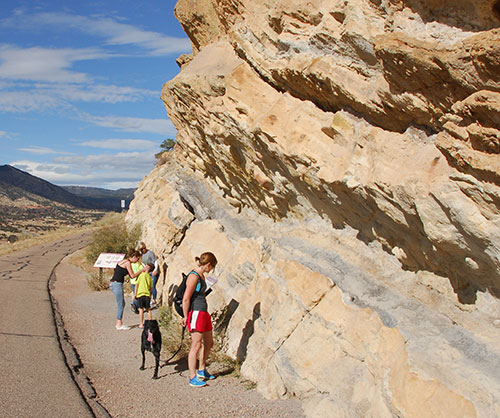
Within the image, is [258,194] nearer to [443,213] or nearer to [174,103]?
[174,103]

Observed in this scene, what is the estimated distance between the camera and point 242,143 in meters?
8.98

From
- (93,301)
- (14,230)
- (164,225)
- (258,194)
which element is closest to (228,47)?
(258,194)

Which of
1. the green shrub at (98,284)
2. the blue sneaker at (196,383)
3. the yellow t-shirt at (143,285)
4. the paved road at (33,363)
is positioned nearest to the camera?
the paved road at (33,363)

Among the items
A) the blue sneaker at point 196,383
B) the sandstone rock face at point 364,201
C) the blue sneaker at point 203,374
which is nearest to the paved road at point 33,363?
the blue sneaker at point 196,383

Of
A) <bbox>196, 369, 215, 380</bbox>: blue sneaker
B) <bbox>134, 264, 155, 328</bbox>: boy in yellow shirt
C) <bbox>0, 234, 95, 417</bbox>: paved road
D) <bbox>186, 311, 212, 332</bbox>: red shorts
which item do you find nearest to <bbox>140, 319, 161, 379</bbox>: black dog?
<bbox>196, 369, 215, 380</bbox>: blue sneaker

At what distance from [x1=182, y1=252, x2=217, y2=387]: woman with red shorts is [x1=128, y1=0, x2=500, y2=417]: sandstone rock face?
75cm

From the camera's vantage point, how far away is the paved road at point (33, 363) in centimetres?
594

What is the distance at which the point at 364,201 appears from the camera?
20.6 ft

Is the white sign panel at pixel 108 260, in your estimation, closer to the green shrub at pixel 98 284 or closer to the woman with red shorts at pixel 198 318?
the green shrub at pixel 98 284

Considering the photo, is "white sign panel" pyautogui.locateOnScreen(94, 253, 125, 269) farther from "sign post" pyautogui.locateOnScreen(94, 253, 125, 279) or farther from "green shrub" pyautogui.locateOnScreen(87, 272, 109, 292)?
"green shrub" pyautogui.locateOnScreen(87, 272, 109, 292)

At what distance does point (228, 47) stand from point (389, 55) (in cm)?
559

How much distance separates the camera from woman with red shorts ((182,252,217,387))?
6867 mm

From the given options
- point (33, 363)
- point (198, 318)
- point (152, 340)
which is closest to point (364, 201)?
point (198, 318)

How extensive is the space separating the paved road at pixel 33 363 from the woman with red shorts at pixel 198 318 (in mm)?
1445
